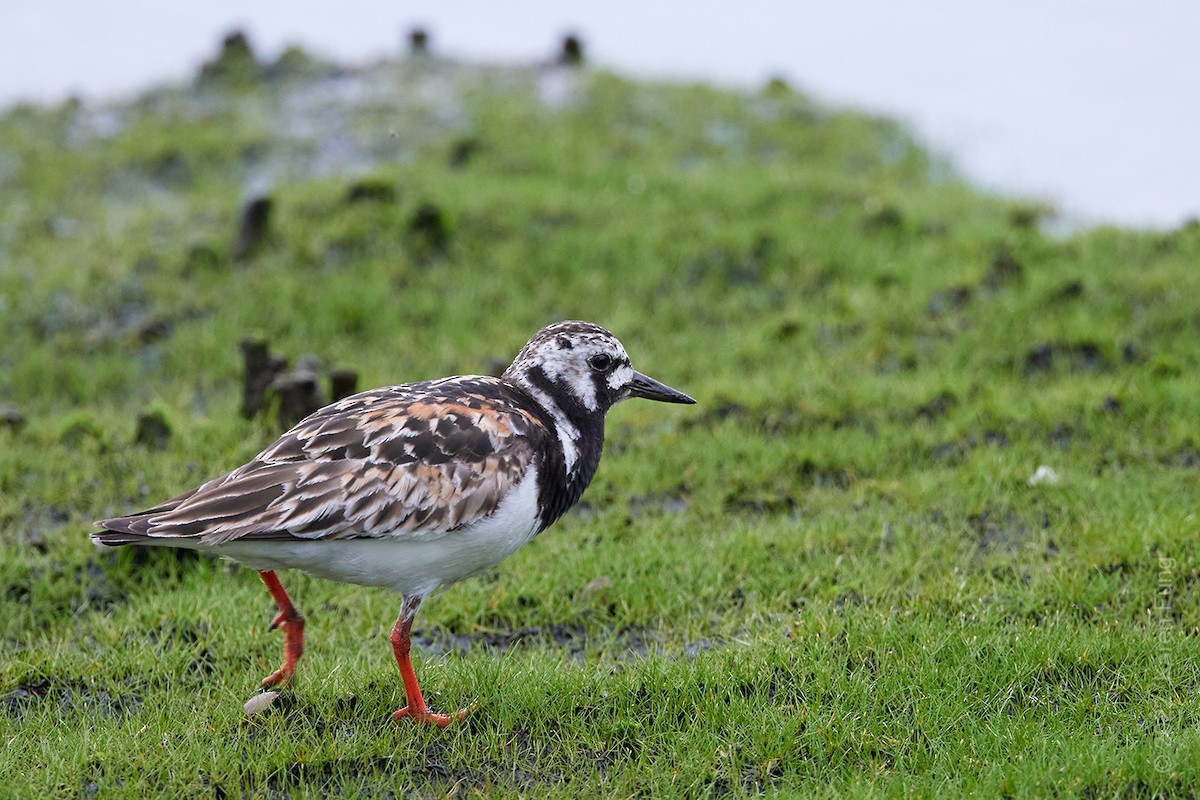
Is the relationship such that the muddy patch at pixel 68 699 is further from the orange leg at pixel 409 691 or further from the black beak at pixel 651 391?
the black beak at pixel 651 391

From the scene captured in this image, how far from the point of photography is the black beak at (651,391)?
20.9ft

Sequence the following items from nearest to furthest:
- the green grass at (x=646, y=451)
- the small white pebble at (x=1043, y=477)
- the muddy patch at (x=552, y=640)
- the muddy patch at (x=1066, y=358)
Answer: the green grass at (x=646, y=451)
the muddy patch at (x=552, y=640)
the small white pebble at (x=1043, y=477)
the muddy patch at (x=1066, y=358)

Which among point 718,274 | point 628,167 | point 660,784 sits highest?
point 628,167

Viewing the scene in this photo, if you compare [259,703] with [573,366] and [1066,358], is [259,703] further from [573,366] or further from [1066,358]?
[1066,358]

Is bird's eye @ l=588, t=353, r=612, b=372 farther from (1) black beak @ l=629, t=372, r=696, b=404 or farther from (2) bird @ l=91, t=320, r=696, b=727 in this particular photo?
(2) bird @ l=91, t=320, r=696, b=727

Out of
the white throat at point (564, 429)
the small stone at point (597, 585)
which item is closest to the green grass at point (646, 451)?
the small stone at point (597, 585)

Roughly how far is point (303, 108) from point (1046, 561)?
11.1m

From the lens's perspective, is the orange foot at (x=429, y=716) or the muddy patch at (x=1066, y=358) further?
the muddy patch at (x=1066, y=358)

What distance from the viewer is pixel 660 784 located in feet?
16.5

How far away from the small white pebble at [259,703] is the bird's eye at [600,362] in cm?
225

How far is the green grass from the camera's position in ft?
17.3

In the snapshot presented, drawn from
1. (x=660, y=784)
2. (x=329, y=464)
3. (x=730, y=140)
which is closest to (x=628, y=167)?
(x=730, y=140)

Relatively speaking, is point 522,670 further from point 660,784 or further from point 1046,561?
point 1046,561

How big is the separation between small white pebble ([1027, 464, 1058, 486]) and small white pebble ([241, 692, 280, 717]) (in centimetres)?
485
